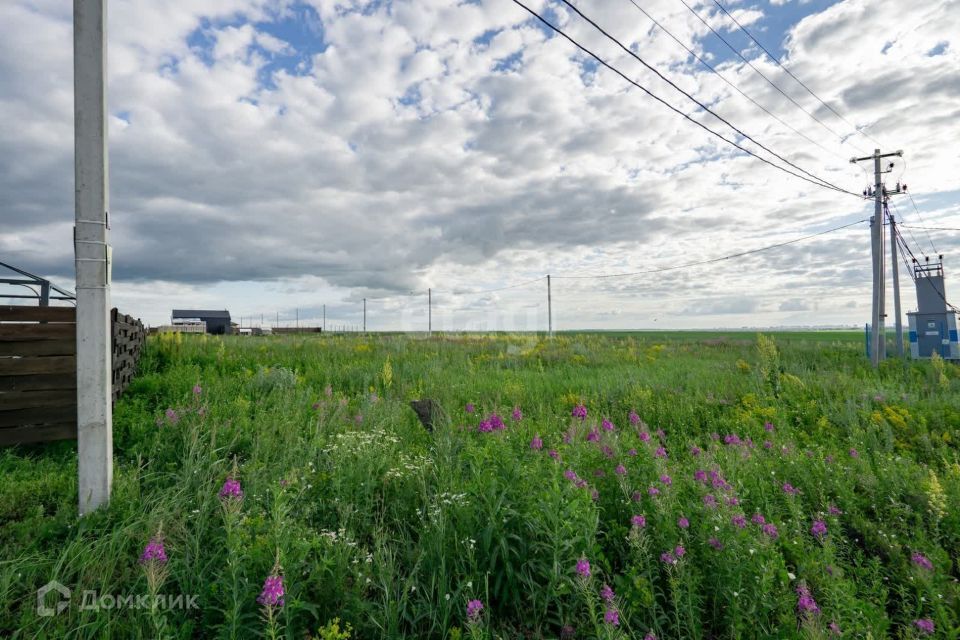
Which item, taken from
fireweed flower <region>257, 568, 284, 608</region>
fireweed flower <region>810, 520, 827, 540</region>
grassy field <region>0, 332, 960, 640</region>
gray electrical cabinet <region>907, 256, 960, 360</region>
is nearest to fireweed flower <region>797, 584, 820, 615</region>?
grassy field <region>0, 332, 960, 640</region>

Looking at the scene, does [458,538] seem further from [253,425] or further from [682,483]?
[253,425]

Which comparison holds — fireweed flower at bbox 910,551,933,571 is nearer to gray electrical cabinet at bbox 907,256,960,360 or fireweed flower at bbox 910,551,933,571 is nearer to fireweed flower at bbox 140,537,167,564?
fireweed flower at bbox 140,537,167,564

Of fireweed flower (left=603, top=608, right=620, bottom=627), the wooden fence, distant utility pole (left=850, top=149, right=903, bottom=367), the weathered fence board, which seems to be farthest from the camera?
distant utility pole (left=850, top=149, right=903, bottom=367)

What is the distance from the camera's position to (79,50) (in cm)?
346

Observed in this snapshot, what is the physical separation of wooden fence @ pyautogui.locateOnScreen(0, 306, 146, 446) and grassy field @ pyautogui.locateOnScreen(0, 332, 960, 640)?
0.89ft

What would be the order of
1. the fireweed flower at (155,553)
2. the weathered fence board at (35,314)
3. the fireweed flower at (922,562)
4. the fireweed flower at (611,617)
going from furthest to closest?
the weathered fence board at (35,314)
the fireweed flower at (922,562)
the fireweed flower at (155,553)
the fireweed flower at (611,617)

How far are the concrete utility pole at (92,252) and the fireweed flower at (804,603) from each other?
4.39 m

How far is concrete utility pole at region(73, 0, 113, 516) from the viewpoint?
3342mm

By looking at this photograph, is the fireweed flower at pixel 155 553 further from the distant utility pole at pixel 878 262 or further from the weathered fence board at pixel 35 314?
the distant utility pole at pixel 878 262

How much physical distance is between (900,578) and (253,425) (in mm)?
5531

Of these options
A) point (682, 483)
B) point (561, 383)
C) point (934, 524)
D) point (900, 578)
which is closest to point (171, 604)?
point (682, 483)
